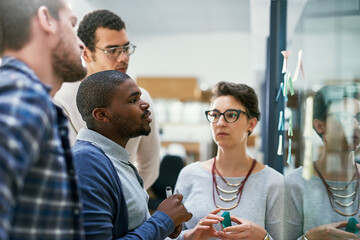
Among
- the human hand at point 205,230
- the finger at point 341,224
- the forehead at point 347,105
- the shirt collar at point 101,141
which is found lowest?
the human hand at point 205,230

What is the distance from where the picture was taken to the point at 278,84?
4.56ft

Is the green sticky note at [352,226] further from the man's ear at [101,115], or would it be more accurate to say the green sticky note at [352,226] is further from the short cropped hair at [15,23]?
the short cropped hair at [15,23]

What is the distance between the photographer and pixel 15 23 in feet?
2.36

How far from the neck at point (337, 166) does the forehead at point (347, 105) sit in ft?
0.35

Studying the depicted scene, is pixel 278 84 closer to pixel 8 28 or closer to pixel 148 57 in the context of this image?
pixel 8 28

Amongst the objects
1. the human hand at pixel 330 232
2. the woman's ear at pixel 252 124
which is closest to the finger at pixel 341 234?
the human hand at pixel 330 232

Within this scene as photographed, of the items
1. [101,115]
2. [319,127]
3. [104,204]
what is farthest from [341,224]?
[101,115]

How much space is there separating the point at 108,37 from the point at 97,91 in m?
0.33

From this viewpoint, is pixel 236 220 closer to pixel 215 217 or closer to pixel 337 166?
pixel 215 217

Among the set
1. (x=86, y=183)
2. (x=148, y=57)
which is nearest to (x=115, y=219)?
(x=86, y=183)

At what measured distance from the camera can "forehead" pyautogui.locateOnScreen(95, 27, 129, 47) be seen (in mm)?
1270

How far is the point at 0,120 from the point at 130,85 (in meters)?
0.53

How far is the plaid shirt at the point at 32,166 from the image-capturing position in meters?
0.56

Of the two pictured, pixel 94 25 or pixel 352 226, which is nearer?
pixel 352 226
